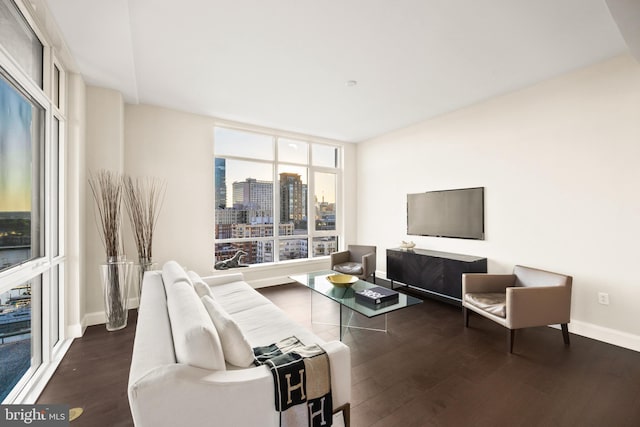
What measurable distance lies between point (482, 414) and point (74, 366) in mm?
3111

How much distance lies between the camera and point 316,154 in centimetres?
550

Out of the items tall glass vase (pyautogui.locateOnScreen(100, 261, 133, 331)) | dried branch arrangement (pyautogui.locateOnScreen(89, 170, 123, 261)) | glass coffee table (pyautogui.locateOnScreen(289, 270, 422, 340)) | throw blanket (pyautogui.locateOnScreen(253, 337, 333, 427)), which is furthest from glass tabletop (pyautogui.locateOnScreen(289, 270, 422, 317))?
dried branch arrangement (pyautogui.locateOnScreen(89, 170, 123, 261))

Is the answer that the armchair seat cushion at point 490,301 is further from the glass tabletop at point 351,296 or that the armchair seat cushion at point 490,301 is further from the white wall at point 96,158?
the white wall at point 96,158

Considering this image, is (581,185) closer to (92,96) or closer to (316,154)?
(316,154)

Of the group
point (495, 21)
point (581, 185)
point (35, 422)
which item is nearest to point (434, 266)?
point (581, 185)

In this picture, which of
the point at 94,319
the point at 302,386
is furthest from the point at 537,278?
the point at 94,319

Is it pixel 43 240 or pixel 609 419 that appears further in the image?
pixel 43 240

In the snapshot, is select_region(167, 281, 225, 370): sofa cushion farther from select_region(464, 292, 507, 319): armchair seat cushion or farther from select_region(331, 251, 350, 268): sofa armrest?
select_region(331, 251, 350, 268): sofa armrest

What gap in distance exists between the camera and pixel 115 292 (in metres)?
2.96

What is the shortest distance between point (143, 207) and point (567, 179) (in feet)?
16.6

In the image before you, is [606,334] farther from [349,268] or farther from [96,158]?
[96,158]

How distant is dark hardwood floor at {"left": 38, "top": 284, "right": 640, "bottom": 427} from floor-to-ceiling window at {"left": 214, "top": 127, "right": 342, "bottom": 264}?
215cm

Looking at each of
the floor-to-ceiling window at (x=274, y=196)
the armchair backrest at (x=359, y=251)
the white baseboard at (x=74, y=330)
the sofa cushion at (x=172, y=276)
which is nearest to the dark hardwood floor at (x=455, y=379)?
the white baseboard at (x=74, y=330)

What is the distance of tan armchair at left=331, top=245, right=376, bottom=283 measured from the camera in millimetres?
4215
